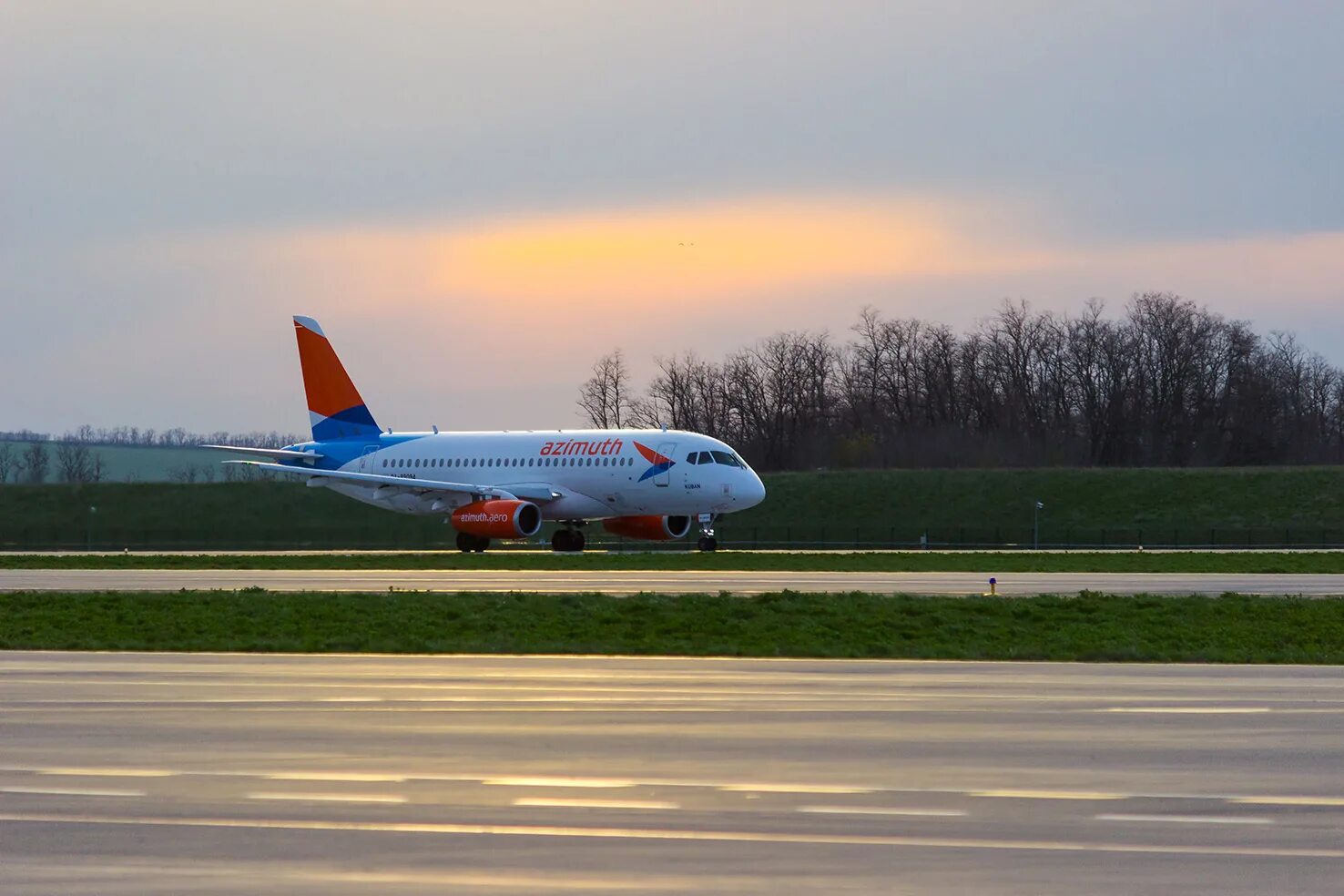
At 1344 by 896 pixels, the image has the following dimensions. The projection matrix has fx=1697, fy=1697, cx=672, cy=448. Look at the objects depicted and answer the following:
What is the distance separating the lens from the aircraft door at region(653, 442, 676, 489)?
56.8m

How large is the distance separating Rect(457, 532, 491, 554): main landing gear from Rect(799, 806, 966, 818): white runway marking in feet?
161

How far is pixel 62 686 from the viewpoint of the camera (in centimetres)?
1948

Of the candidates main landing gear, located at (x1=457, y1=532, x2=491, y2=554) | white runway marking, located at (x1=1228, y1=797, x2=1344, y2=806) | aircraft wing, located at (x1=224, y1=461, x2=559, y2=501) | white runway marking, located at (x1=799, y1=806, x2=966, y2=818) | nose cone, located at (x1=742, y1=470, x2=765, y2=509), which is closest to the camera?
white runway marking, located at (x1=799, y1=806, x2=966, y2=818)

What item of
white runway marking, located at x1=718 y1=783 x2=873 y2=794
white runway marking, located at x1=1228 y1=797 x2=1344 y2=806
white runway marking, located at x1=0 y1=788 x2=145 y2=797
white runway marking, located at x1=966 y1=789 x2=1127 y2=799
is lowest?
white runway marking, located at x1=0 y1=788 x2=145 y2=797

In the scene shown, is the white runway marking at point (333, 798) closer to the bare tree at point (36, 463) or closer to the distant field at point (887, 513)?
the distant field at point (887, 513)

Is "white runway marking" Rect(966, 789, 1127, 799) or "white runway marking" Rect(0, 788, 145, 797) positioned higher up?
"white runway marking" Rect(966, 789, 1127, 799)

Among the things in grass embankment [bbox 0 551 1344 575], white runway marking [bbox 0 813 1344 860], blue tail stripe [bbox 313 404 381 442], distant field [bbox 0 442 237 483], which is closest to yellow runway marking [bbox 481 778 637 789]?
white runway marking [bbox 0 813 1344 860]

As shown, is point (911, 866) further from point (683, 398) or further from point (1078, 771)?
point (683, 398)

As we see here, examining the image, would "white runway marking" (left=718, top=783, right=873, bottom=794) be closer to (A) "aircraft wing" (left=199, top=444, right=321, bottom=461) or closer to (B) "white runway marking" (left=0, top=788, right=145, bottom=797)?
(B) "white runway marking" (left=0, top=788, right=145, bottom=797)

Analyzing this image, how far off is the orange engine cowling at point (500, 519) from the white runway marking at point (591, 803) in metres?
44.9

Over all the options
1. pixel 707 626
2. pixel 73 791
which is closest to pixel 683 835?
pixel 73 791

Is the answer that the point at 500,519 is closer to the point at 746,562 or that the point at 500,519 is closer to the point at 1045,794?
the point at 746,562

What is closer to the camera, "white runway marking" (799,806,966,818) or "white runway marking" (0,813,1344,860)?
"white runway marking" (0,813,1344,860)

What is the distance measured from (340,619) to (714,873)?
21.4m
